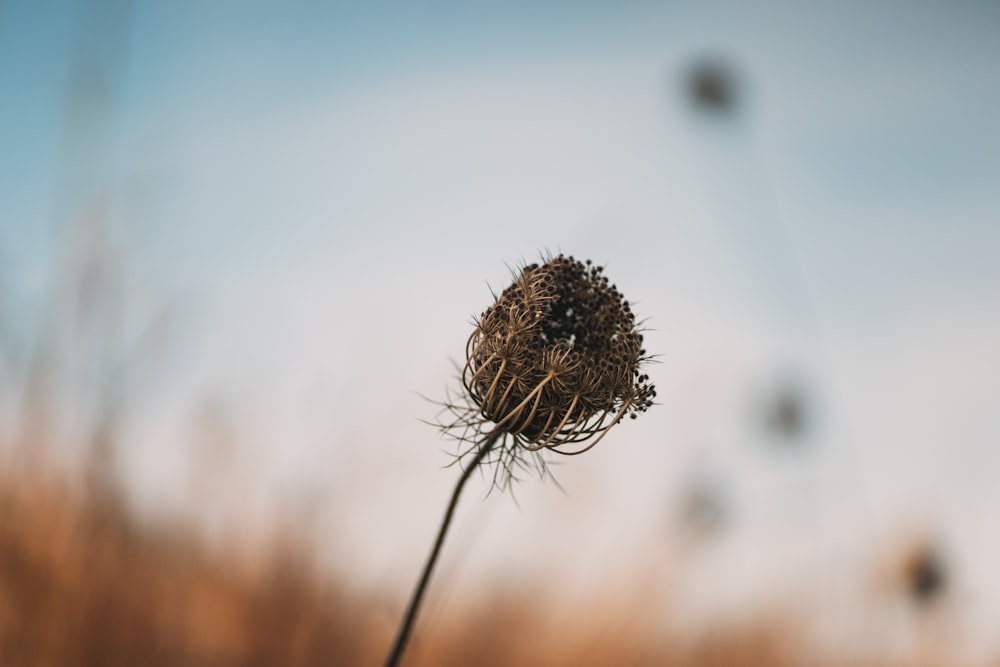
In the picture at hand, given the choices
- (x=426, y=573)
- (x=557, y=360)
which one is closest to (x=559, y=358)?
(x=557, y=360)

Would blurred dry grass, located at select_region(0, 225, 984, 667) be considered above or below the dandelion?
below

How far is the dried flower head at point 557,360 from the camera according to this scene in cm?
172

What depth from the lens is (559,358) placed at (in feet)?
5.65

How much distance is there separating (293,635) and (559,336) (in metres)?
3.09

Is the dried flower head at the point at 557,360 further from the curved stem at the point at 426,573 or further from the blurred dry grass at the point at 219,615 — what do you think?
the blurred dry grass at the point at 219,615

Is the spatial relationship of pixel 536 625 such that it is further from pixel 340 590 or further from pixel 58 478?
pixel 58 478

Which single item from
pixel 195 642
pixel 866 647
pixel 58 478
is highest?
pixel 866 647

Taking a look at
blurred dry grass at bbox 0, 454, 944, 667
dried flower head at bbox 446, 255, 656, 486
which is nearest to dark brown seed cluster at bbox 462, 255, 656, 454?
dried flower head at bbox 446, 255, 656, 486

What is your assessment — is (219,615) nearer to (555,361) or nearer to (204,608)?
(204,608)

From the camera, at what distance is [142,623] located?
355 cm

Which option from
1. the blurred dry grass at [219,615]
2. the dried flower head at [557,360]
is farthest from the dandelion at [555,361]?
the blurred dry grass at [219,615]

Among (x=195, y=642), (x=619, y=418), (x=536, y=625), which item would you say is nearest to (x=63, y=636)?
(x=195, y=642)

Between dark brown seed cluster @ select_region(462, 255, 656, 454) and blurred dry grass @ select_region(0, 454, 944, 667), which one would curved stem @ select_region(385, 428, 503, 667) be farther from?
blurred dry grass @ select_region(0, 454, 944, 667)

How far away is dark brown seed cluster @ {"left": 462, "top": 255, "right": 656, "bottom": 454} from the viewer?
1.72 m
